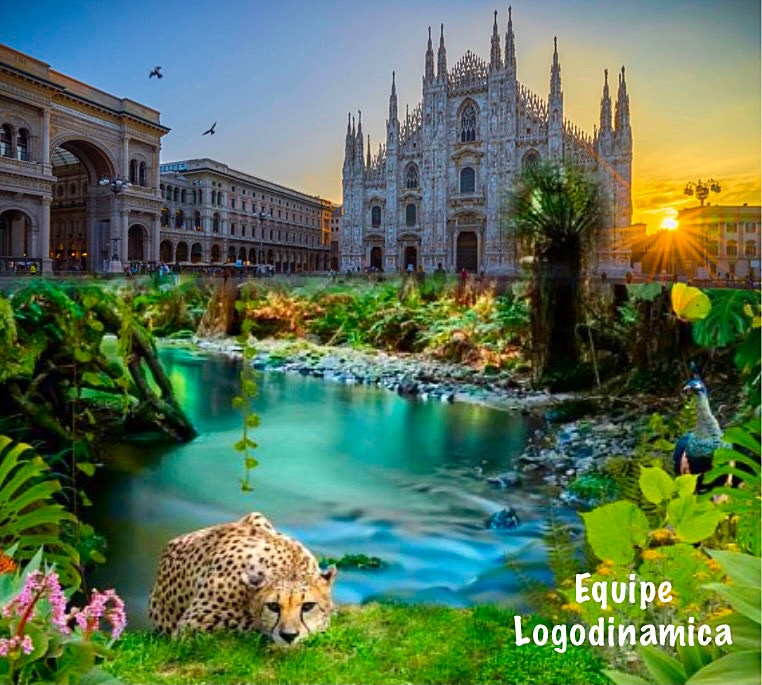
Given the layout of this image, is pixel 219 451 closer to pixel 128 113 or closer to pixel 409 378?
pixel 409 378

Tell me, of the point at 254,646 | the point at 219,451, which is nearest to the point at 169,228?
the point at 219,451

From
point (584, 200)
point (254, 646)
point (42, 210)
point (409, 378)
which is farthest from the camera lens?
point (409, 378)

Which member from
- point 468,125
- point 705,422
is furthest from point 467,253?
point 705,422

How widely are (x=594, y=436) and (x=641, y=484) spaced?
620 millimetres

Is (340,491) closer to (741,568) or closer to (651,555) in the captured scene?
(651,555)

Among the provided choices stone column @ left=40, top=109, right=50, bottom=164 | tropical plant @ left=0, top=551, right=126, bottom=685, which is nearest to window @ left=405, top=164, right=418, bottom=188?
stone column @ left=40, top=109, right=50, bottom=164

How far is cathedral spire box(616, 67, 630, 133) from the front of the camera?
7.11ft

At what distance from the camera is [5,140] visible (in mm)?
1891

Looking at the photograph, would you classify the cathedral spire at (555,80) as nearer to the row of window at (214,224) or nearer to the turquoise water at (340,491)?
the row of window at (214,224)

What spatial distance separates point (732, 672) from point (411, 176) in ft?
6.89

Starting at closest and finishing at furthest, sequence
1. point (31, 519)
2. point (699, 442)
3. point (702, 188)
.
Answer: point (31, 519)
point (699, 442)
point (702, 188)

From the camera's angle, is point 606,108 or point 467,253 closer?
point 606,108

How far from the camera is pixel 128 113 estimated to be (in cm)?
211

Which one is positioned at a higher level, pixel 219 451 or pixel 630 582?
pixel 219 451
